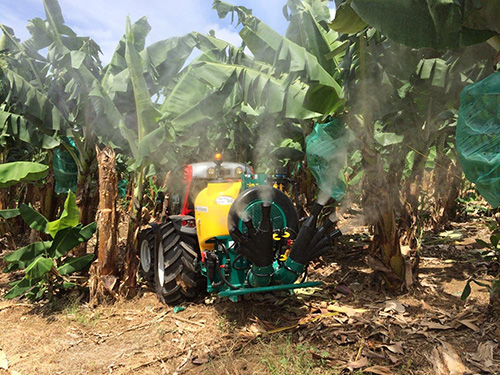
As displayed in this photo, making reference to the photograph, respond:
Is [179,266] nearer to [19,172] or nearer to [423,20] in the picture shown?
[19,172]

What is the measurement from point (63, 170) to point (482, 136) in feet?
25.4

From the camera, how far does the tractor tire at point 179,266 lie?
4.83 meters

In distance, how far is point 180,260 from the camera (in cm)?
489

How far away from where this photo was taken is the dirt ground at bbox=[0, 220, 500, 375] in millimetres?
3381

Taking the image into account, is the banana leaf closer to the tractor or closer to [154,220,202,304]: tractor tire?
the tractor

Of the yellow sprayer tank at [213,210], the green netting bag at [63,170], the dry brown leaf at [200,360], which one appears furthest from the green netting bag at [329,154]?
the green netting bag at [63,170]

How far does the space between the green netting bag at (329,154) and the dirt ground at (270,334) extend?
154 cm

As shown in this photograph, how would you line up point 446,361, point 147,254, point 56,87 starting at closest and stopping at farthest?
point 446,361 < point 147,254 < point 56,87

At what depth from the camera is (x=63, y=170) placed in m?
7.90

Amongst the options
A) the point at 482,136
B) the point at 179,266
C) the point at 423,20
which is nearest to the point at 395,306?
the point at 482,136

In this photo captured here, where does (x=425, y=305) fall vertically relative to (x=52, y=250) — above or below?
below

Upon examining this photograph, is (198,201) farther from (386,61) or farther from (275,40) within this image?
(386,61)

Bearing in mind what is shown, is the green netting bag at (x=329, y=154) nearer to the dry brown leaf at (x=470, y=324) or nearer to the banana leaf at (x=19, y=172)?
the dry brown leaf at (x=470, y=324)

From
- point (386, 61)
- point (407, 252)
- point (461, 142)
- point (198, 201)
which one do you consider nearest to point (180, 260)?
point (198, 201)
